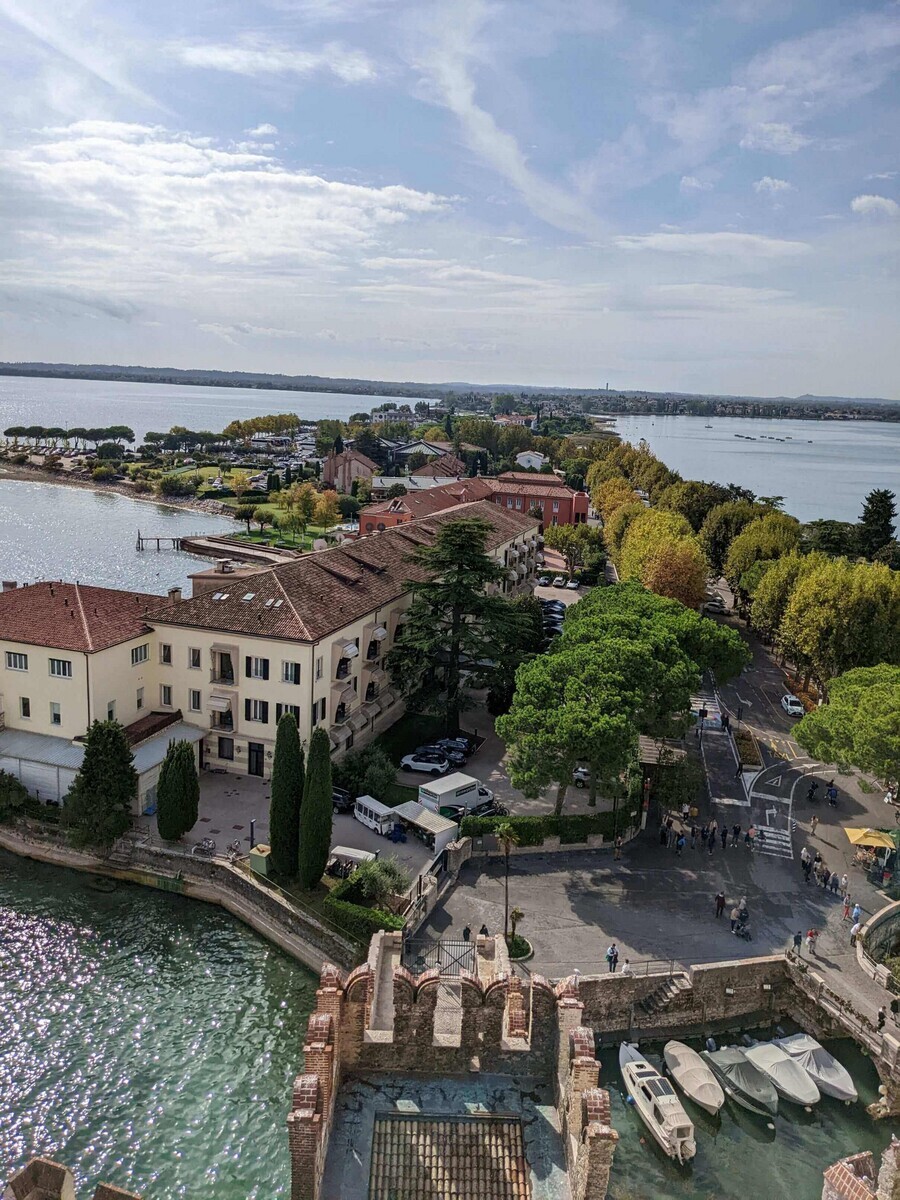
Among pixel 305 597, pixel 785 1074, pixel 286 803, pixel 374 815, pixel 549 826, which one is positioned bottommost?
pixel 785 1074

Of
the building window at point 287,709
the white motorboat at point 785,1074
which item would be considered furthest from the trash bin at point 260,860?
the white motorboat at point 785,1074

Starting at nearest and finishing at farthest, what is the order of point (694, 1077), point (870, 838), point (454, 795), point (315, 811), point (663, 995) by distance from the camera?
point (694, 1077)
point (663, 995)
point (315, 811)
point (870, 838)
point (454, 795)

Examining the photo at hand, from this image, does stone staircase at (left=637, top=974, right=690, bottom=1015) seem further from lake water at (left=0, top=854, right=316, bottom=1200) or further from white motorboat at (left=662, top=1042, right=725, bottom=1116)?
lake water at (left=0, top=854, right=316, bottom=1200)

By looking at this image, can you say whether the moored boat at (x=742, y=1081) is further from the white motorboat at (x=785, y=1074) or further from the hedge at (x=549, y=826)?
the hedge at (x=549, y=826)

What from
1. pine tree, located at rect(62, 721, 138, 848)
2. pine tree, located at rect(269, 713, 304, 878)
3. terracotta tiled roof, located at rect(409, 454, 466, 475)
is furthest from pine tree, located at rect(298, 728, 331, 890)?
terracotta tiled roof, located at rect(409, 454, 466, 475)

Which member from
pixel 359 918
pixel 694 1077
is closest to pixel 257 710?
pixel 359 918

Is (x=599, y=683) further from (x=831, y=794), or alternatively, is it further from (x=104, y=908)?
(x=104, y=908)

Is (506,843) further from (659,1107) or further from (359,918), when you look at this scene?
(659,1107)
